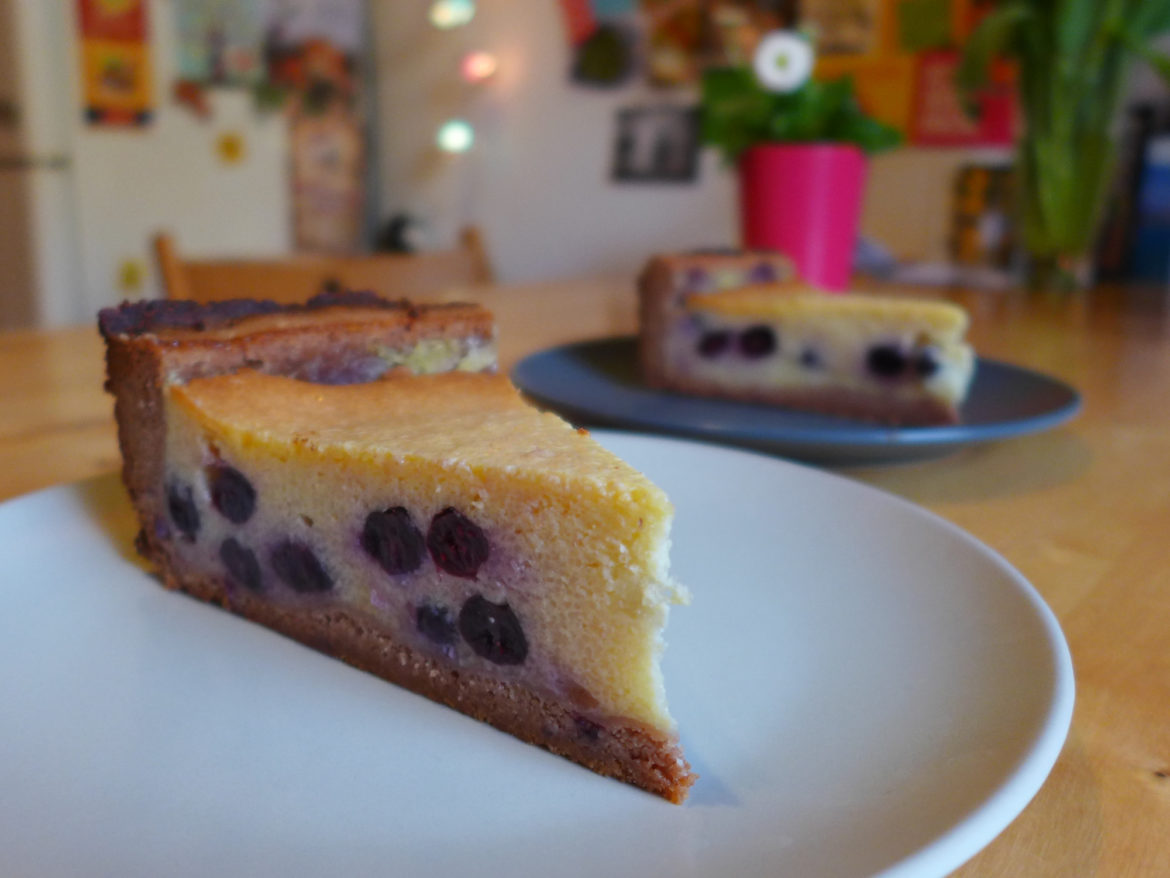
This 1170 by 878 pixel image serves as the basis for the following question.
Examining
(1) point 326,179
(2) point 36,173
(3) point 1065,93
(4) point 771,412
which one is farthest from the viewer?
(1) point 326,179

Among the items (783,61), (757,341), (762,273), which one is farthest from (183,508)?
(783,61)

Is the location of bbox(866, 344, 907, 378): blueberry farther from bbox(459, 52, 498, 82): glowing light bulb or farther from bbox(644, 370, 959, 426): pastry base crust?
bbox(459, 52, 498, 82): glowing light bulb

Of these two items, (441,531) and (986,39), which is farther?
(986,39)

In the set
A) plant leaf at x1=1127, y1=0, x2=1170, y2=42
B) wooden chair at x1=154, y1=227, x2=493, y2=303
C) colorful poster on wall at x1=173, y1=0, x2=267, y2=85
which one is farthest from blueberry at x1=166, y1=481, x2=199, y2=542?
colorful poster on wall at x1=173, y1=0, x2=267, y2=85

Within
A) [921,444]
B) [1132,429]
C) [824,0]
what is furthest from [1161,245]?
[921,444]

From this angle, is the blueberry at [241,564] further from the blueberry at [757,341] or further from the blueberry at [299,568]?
the blueberry at [757,341]

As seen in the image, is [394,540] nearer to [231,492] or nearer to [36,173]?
[231,492]

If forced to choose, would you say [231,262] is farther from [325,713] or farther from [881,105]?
[881,105]
